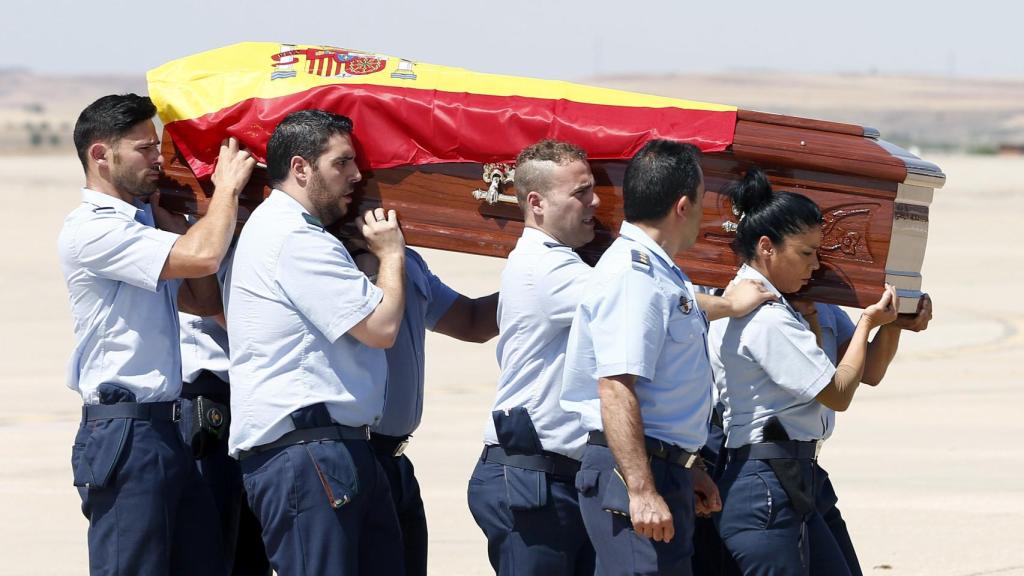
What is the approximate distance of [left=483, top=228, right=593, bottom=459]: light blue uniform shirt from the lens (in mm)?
4348

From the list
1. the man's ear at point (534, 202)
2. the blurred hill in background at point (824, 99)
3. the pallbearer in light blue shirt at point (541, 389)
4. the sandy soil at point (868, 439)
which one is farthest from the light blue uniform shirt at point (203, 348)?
the blurred hill in background at point (824, 99)

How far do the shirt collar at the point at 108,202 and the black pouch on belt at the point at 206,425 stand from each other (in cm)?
76

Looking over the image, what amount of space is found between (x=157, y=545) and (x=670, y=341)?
1.73 m

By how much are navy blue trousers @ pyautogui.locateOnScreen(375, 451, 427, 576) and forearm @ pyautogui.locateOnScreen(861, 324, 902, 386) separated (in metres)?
1.55

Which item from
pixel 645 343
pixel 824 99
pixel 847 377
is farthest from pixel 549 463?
pixel 824 99

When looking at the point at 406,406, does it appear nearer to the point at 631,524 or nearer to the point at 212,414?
the point at 212,414

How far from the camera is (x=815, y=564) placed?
15.2ft

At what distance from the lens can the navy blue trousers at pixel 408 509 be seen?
16.1ft

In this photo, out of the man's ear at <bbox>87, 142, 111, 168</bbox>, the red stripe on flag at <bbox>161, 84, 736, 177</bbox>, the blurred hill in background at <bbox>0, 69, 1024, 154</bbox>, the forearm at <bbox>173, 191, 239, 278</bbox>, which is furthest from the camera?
the blurred hill in background at <bbox>0, 69, 1024, 154</bbox>

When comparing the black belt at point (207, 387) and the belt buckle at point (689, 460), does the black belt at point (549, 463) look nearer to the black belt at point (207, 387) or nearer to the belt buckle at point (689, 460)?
the belt buckle at point (689, 460)

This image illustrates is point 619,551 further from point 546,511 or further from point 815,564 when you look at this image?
point 815,564

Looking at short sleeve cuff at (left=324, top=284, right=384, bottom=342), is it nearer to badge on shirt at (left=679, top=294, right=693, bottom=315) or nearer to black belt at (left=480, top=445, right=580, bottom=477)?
black belt at (left=480, top=445, right=580, bottom=477)

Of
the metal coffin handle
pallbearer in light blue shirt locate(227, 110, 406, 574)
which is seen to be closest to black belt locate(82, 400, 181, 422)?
pallbearer in light blue shirt locate(227, 110, 406, 574)

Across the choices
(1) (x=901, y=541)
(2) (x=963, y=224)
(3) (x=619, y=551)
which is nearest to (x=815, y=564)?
(3) (x=619, y=551)
